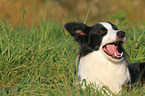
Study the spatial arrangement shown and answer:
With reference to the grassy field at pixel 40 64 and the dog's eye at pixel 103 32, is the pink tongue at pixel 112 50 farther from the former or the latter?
the grassy field at pixel 40 64

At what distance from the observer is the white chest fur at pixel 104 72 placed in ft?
11.8

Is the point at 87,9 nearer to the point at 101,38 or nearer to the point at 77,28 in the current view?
the point at 77,28

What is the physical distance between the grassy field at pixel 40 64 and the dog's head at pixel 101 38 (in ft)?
1.48

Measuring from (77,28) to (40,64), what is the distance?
894mm

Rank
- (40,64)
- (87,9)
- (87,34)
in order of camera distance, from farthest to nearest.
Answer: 1. (87,9)
2. (40,64)
3. (87,34)

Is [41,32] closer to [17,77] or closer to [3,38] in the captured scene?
[3,38]

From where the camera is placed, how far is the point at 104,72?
3.61m

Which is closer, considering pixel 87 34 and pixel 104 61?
pixel 104 61

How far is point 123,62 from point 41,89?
127 cm

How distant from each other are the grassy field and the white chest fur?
0.23 metres

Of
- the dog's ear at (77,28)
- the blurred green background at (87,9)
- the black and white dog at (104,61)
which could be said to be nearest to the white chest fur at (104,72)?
the black and white dog at (104,61)

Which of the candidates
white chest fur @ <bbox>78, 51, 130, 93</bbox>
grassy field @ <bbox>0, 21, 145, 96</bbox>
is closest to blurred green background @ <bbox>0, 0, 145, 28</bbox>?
grassy field @ <bbox>0, 21, 145, 96</bbox>

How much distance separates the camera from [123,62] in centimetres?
369

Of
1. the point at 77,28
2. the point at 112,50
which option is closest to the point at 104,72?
the point at 112,50
